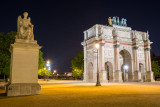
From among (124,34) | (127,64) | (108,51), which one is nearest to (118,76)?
(108,51)

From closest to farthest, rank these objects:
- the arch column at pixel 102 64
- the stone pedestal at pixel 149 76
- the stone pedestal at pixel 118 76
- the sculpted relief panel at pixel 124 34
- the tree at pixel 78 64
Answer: the arch column at pixel 102 64 < the stone pedestal at pixel 118 76 < the stone pedestal at pixel 149 76 < the sculpted relief panel at pixel 124 34 < the tree at pixel 78 64

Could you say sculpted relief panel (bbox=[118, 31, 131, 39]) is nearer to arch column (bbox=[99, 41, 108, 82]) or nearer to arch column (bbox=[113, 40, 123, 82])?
arch column (bbox=[113, 40, 123, 82])

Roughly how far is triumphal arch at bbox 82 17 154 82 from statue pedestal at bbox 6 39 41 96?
2903cm

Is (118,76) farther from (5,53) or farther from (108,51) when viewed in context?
(5,53)

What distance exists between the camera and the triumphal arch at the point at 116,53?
42094 millimetres

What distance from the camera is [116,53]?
43.2 meters

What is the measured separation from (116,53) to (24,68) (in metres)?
34.8

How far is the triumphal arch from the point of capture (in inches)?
1657

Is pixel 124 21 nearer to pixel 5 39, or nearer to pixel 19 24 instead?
pixel 5 39

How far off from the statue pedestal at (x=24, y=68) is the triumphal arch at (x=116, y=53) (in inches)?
1143

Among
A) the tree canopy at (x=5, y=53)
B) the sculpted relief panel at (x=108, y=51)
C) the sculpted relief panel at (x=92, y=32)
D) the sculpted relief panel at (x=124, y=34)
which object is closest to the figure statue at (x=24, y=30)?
the tree canopy at (x=5, y=53)

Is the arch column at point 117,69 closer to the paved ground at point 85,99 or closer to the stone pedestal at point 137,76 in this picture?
the stone pedestal at point 137,76

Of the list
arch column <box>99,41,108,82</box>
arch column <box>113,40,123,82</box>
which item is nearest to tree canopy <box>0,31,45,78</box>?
arch column <box>99,41,108,82</box>

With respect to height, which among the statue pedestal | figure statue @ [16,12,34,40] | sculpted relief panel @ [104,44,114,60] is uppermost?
sculpted relief panel @ [104,44,114,60]
